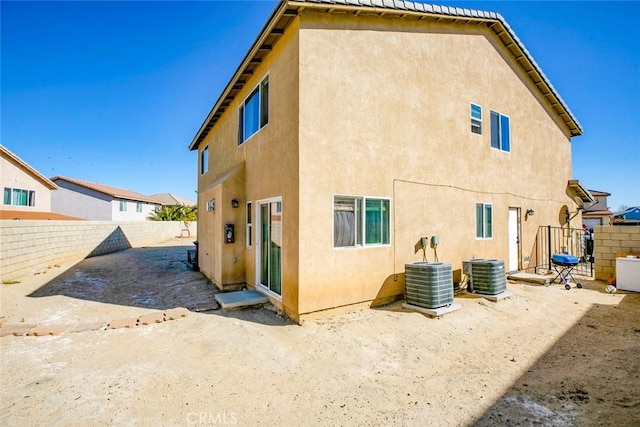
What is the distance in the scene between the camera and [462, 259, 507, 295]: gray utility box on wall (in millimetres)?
7676

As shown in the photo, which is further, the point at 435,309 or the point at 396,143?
the point at 396,143

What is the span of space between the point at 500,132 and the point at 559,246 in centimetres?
627

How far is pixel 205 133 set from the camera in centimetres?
1423

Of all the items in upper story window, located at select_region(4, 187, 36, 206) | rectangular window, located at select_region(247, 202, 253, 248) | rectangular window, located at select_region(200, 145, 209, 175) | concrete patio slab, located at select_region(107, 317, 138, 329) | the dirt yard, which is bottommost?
the dirt yard

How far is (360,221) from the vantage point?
22.1 feet

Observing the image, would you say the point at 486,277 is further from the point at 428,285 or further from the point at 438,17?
the point at 438,17

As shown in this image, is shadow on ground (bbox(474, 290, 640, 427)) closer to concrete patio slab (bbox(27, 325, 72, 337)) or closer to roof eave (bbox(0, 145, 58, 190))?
concrete patio slab (bbox(27, 325, 72, 337))

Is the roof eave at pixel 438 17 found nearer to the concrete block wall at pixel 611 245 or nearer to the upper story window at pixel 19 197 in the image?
the concrete block wall at pixel 611 245

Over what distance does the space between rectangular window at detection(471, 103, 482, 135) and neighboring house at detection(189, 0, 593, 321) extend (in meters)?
0.03

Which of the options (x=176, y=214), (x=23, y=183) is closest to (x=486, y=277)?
(x=23, y=183)

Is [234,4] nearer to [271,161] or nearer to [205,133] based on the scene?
[271,161]

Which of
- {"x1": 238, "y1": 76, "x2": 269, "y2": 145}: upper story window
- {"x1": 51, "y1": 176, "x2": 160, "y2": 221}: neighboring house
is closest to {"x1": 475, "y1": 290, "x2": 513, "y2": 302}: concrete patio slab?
{"x1": 238, "y1": 76, "x2": 269, "y2": 145}: upper story window

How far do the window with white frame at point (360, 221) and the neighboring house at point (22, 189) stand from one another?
2337 cm
